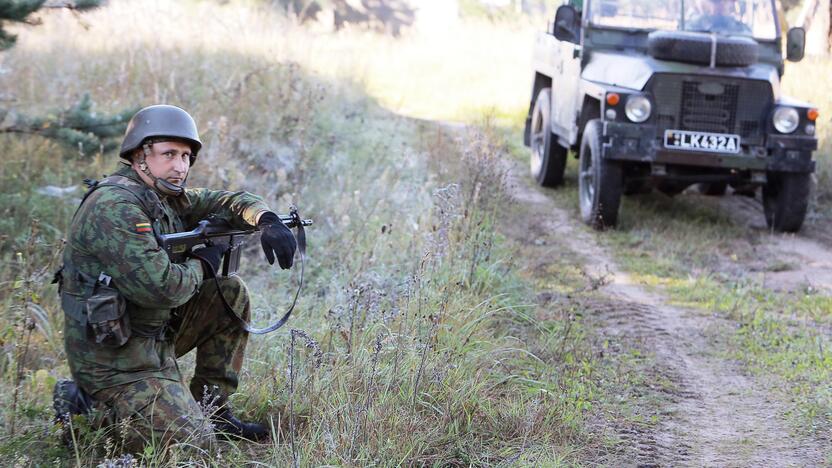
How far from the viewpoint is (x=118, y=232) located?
3.16 metres

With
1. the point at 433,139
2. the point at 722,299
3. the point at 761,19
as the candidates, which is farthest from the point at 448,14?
the point at 722,299

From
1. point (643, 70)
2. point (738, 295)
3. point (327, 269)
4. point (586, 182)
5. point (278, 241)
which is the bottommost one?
point (738, 295)

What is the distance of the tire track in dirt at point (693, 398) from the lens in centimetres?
378

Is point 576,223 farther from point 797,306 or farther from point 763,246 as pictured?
point 797,306

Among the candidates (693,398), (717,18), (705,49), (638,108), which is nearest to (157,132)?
(693,398)

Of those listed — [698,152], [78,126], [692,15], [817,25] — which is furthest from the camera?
[817,25]

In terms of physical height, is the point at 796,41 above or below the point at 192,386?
above

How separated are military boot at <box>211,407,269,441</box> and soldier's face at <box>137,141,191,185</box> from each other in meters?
0.89

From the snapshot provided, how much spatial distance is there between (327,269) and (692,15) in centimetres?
420

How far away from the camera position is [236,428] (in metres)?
3.59

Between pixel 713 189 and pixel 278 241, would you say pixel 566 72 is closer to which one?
pixel 713 189

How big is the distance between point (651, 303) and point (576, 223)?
226 cm

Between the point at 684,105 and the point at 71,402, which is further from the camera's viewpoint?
the point at 684,105

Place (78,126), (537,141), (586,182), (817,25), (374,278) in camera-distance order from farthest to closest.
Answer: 1. (817,25)
2. (537,141)
3. (586,182)
4. (78,126)
5. (374,278)
